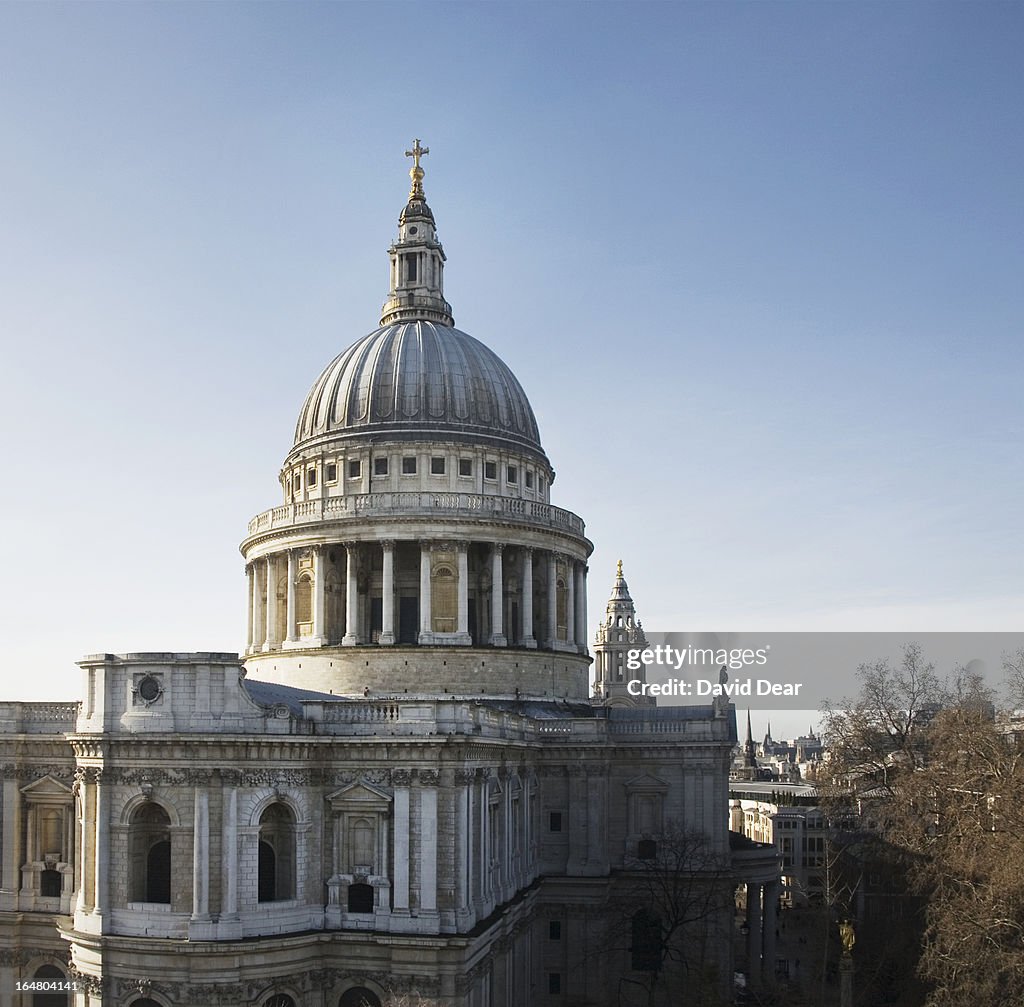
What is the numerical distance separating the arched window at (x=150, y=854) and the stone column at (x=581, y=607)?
31634 millimetres

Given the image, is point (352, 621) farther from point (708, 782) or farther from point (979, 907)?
point (979, 907)

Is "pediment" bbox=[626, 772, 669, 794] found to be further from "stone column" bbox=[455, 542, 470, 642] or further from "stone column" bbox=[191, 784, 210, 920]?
"stone column" bbox=[191, 784, 210, 920]

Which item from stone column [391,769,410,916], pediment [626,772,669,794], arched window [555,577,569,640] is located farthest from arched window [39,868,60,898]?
arched window [555,577,569,640]

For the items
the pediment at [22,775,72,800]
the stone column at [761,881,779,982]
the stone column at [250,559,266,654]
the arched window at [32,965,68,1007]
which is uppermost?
the stone column at [250,559,266,654]

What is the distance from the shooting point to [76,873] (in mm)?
51000

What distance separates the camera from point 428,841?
154ft

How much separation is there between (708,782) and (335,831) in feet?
74.8

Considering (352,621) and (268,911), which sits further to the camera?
(352,621)

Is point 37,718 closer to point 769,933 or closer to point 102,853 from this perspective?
point 102,853

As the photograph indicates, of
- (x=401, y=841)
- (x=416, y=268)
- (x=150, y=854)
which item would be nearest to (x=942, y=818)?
(x=401, y=841)

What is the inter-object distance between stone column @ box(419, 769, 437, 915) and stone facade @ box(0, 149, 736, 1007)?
8 cm

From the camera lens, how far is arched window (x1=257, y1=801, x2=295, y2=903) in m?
47.8

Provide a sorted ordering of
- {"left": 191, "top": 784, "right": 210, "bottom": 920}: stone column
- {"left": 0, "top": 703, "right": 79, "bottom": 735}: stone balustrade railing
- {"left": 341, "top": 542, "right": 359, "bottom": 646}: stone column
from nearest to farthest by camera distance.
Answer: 1. {"left": 191, "top": 784, "right": 210, "bottom": 920}: stone column
2. {"left": 0, "top": 703, "right": 79, "bottom": 735}: stone balustrade railing
3. {"left": 341, "top": 542, "right": 359, "bottom": 646}: stone column

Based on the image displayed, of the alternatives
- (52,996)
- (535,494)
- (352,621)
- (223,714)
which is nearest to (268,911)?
(223,714)
